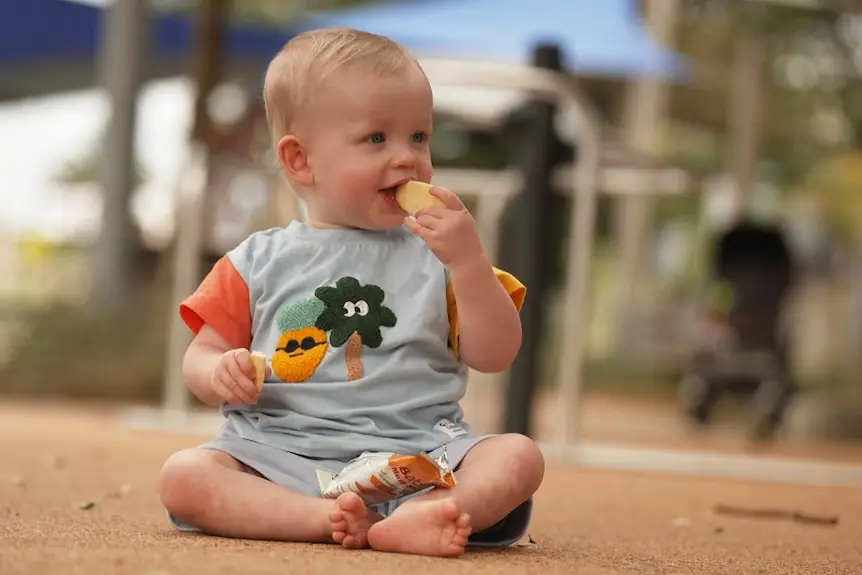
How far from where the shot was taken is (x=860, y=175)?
27.6 feet

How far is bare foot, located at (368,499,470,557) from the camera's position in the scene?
53.0 inches

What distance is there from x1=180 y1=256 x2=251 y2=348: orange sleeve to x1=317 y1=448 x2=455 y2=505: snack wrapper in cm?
23

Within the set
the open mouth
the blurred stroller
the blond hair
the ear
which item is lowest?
the blurred stroller

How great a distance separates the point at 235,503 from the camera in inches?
57.2

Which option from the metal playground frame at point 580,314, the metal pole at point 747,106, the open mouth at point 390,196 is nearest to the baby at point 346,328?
the open mouth at point 390,196

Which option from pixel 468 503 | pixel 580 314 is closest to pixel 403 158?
pixel 468 503

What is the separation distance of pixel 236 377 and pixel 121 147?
5095 mm

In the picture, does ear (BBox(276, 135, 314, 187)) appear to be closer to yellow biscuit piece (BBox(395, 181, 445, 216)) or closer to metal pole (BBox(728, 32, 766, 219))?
yellow biscuit piece (BBox(395, 181, 445, 216))

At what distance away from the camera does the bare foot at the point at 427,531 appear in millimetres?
1346

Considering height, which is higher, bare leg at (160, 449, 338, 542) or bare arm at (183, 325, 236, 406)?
bare arm at (183, 325, 236, 406)

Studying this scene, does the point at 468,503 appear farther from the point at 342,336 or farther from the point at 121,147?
the point at 121,147

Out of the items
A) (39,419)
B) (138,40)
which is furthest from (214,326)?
(138,40)

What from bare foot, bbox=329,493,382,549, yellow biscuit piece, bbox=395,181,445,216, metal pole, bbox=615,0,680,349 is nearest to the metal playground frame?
yellow biscuit piece, bbox=395,181,445,216

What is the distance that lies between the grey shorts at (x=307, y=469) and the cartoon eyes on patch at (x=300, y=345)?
11cm
